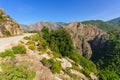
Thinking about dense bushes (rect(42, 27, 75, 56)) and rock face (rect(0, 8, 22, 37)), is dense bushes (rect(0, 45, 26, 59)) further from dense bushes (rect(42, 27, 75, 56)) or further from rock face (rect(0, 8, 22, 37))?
dense bushes (rect(42, 27, 75, 56))

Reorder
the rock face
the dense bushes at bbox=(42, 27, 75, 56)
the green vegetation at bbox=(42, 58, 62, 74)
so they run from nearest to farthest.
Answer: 1. the green vegetation at bbox=(42, 58, 62, 74)
2. the rock face
3. the dense bushes at bbox=(42, 27, 75, 56)

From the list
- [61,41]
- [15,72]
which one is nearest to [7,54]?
[15,72]

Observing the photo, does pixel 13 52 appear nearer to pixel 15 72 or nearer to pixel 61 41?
pixel 15 72

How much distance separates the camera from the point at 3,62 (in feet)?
104

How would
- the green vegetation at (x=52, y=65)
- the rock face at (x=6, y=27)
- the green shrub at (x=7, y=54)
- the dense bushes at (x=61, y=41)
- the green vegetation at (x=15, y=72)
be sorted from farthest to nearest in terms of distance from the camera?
the dense bushes at (x=61, y=41) → the rock face at (x=6, y=27) → the green vegetation at (x=52, y=65) → the green shrub at (x=7, y=54) → the green vegetation at (x=15, y=72)

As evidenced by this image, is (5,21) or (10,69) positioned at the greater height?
(5,21)

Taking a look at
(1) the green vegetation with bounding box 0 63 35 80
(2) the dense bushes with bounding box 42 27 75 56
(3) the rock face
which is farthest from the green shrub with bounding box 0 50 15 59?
(2) the dense bushes with bounding box 42 27 75 56

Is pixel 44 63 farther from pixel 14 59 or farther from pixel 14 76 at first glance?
pixel 14 76

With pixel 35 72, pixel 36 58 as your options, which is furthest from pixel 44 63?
pixel 35 72

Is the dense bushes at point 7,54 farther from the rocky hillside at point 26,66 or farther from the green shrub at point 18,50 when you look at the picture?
the green shrub at point 18,50

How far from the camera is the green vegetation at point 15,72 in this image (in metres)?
27.6

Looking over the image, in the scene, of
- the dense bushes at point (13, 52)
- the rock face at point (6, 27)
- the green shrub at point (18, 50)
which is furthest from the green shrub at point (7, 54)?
the rock face at point (6, 27)

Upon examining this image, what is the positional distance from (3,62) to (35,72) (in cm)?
623

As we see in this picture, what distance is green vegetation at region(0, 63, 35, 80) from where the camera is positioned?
27.6m
